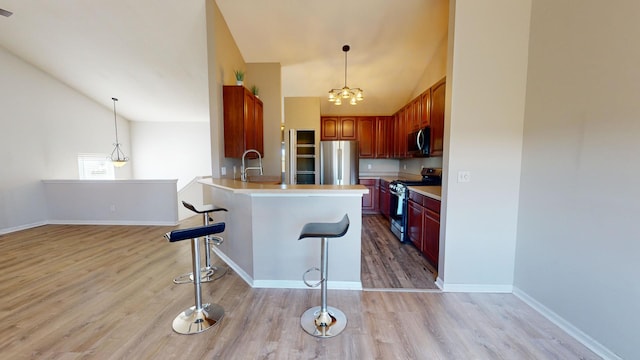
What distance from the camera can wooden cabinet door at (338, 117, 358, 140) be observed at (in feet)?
19.5

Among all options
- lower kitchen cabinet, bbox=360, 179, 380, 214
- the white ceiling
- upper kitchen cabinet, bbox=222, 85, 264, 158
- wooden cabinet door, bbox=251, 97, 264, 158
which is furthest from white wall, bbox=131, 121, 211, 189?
lower kitchen cabinet, bbox=360, 179, 380, 214

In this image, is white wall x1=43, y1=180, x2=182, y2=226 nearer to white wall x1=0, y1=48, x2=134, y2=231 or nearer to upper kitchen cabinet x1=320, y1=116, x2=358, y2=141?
white wall x1=0, y1=48, x2=134, y2=231

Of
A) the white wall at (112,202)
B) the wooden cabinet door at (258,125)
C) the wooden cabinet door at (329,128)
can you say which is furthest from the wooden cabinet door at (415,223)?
the white wall at (112,202)

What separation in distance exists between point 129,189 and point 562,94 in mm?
6341

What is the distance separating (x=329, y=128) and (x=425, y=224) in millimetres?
3618

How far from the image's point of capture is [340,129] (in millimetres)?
5938

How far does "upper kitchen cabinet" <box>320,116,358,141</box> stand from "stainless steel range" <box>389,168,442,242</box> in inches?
86.7

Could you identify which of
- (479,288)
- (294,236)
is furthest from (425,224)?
(294,236)

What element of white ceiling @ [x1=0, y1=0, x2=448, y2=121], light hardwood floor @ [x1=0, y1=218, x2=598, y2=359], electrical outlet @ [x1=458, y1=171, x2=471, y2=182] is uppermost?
white ceiling @ [x1=0, y1=0, x2=448, y2=121]

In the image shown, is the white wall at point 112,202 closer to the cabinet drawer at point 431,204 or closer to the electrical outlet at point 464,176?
the cabinet drawer at point 431,204

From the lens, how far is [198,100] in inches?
225

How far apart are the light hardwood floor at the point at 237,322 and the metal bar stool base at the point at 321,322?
0.05m

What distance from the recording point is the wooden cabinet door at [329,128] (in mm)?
5922

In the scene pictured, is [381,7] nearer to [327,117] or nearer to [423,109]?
[423,109]
